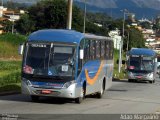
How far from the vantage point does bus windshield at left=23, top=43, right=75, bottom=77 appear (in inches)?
792

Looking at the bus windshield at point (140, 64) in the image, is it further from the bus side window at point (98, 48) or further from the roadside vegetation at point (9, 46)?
the roadside vegetation at point (9, 46)

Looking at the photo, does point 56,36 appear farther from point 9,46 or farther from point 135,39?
point 135,39

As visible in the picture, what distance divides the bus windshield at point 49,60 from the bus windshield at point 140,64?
97.7ft

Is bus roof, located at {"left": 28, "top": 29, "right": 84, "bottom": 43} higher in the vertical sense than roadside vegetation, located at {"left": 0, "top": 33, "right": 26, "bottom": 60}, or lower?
higher

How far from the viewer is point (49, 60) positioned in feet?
66.2

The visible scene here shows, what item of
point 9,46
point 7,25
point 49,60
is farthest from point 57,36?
point 7,25

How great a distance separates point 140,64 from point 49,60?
1196 inches

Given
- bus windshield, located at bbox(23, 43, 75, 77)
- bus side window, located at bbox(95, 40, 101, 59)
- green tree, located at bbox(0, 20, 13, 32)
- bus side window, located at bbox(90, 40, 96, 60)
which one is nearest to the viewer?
bus windshield, located at bbox(23, 43, 75, 77)

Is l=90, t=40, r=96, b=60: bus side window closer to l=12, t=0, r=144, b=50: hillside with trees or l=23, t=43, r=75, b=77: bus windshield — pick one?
l=23, t=43, r=75, b=77: bus windshield

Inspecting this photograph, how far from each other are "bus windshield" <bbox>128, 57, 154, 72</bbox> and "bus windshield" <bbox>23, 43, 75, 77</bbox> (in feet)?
97.7

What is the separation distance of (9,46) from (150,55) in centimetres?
3720

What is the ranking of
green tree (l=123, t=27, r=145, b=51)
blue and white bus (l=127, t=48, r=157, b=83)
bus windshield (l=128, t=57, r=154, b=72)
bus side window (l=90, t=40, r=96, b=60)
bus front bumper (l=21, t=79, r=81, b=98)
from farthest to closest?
green tree (l=123, t=27, r=145, b=51) → blue and white bus (l=127, t=48, r=157, b=83) → bus windshield (l=128, t=57, r=154, b=72) → bus side window (l=90, t=40, r=96, b=60) → bus front bumper (l=21, t=79, r=81, b=98)

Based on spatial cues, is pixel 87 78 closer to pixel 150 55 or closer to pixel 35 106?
pixel 35 106

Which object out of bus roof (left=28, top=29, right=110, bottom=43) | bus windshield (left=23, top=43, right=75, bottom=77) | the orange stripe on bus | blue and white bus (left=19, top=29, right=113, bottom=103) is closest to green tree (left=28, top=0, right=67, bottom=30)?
the orange stripe on bus
